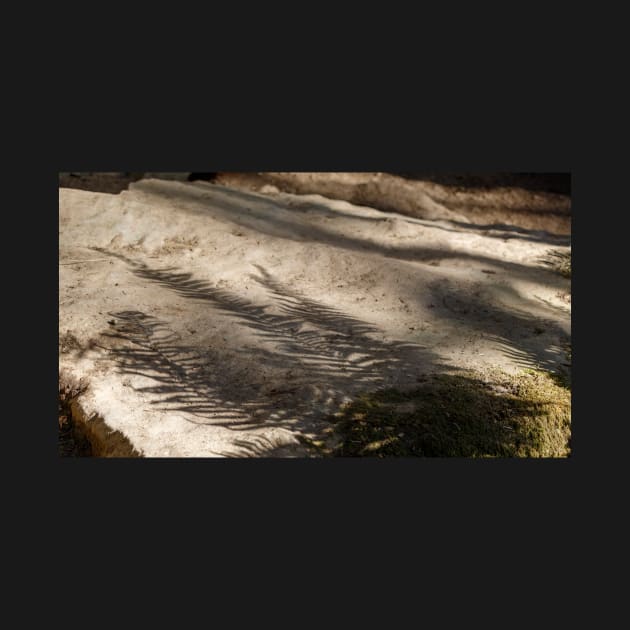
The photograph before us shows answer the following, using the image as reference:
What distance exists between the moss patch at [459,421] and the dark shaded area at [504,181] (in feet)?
29.8

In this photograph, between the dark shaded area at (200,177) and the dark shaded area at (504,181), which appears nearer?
the dark shaded area at (200,177)

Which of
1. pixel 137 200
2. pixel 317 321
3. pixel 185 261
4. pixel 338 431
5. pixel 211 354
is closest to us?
pixel 338 431

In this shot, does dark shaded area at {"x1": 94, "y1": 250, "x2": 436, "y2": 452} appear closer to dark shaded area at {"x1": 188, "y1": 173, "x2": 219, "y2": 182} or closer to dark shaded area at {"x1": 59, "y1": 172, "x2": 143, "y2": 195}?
dark shaded area at {"x1": 59, "y1": 172, "x2": 143, "y2": 195}

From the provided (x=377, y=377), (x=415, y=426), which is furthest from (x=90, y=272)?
(x=415, y=426)

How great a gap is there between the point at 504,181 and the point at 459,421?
10.6 m

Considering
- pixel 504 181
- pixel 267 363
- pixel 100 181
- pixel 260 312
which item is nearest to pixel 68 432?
pixel 267 363

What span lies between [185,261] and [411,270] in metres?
3.13

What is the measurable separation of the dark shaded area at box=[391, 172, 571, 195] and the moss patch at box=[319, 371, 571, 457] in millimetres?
9089

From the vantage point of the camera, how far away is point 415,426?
Result: 20.5ft

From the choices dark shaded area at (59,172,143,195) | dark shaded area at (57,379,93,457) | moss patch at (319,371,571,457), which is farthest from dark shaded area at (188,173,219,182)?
moss patch at (319,371,571,457)

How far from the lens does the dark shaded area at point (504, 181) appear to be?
607 inches

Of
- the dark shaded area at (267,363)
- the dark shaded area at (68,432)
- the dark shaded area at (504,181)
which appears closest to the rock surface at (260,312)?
the dark shaded area at (267,363)

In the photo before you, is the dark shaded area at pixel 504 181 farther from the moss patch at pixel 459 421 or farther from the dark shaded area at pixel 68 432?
the dark shaded area at pixel 68 432

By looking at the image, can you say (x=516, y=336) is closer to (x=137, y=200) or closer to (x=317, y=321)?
(x=317, y=321)
